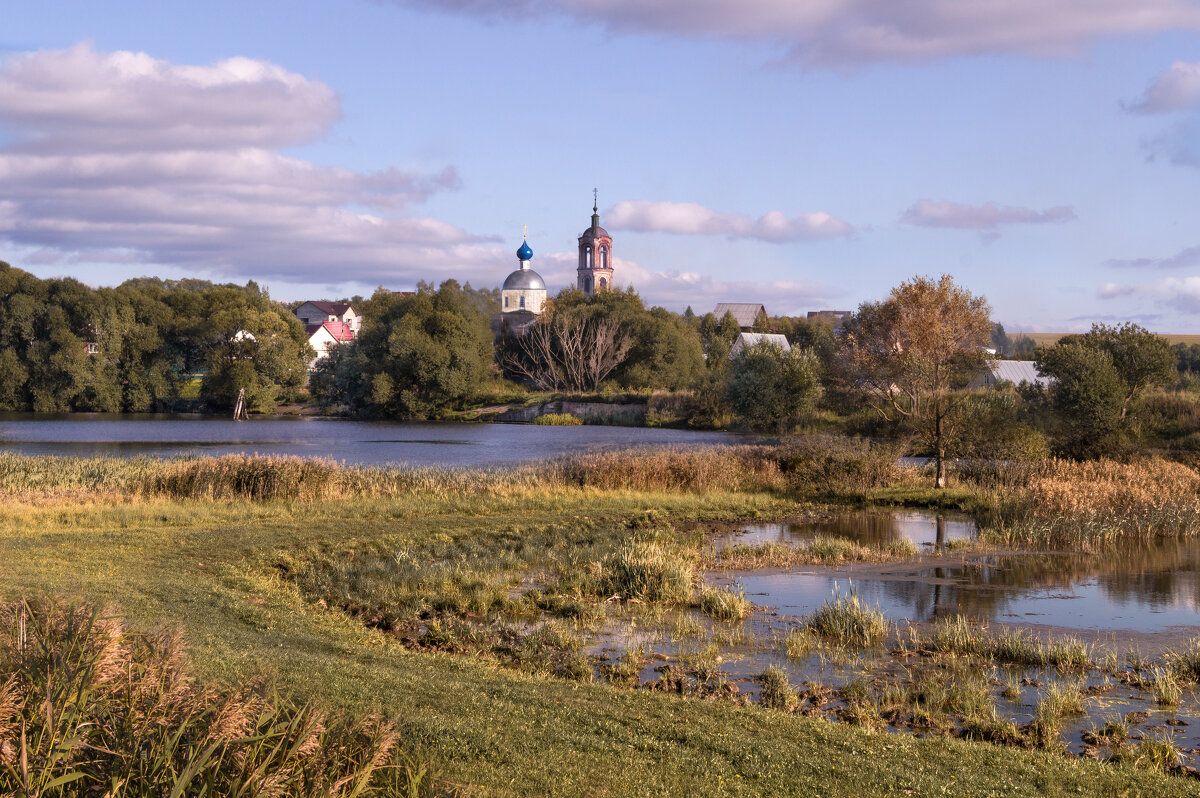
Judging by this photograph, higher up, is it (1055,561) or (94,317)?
(94,317)

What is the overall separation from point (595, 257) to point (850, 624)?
411ft

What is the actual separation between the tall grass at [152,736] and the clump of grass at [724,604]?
8885 millimetres

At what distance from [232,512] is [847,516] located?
49.4ft

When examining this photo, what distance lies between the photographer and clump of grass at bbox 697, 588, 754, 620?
13414 millimetres

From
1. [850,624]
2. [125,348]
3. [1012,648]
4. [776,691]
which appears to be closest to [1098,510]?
[1012,648]

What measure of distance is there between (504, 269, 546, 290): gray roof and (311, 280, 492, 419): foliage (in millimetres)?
61991

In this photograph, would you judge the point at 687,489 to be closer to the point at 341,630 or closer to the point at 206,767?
the point at 341,630

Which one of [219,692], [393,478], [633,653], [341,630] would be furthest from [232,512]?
[219,692]

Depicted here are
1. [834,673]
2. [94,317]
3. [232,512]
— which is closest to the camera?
[834,673]

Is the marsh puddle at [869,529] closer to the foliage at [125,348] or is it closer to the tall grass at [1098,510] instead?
the tall grass at [1098,510]

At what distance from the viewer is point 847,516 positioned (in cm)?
2469

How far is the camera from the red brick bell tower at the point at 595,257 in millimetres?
134750

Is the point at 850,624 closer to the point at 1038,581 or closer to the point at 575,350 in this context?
the point at 1038,581

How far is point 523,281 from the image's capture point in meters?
142
